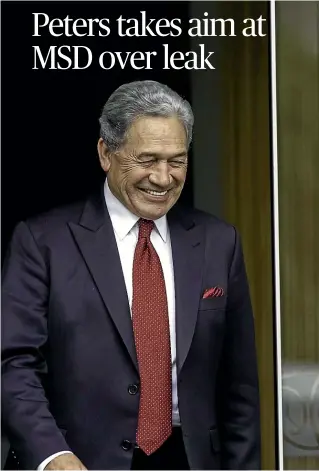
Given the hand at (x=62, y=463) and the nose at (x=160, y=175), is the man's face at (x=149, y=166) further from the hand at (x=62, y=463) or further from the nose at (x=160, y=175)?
the hand at (x=62, y=463)

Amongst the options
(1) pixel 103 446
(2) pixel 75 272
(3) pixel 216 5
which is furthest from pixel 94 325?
(3) pixel 216 5

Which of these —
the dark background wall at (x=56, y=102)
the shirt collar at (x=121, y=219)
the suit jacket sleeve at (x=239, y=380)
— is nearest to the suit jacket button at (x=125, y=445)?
the suit jacket sleeve at (x=239, y=380)

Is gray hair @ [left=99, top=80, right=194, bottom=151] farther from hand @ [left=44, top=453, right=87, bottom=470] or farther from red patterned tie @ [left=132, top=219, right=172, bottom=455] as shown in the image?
hand @ [left=44, top=453, right=87, bottom=470]

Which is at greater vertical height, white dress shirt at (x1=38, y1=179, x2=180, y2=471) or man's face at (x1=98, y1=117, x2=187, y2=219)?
man's face at (x1=98, y1=117, x2=187, y2=219)

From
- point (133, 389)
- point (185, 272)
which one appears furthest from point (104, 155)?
point (133, 389)

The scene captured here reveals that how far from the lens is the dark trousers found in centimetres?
461

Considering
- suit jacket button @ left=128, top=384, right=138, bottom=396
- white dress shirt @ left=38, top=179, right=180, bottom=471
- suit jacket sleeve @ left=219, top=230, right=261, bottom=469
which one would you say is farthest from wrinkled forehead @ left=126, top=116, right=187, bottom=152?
suit jacket button @ left=128, top=384, right=138, bottom=396

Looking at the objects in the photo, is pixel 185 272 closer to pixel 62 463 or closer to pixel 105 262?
pixel 105 262

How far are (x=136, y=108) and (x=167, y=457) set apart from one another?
1501mm

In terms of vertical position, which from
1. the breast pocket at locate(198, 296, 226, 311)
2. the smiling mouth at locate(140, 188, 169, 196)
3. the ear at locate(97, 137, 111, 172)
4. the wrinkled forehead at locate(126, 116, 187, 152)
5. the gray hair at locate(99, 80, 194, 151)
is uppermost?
the gray hair at locate(99, 80, 194, 151)

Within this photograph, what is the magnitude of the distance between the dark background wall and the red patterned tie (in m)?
0.33

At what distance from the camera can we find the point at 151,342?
4652 mm

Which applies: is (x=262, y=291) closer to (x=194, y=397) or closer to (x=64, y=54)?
(x=194, y=397)

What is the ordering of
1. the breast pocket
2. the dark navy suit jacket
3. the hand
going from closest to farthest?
the hand → the dark navy suit jacket → the breast pocket
